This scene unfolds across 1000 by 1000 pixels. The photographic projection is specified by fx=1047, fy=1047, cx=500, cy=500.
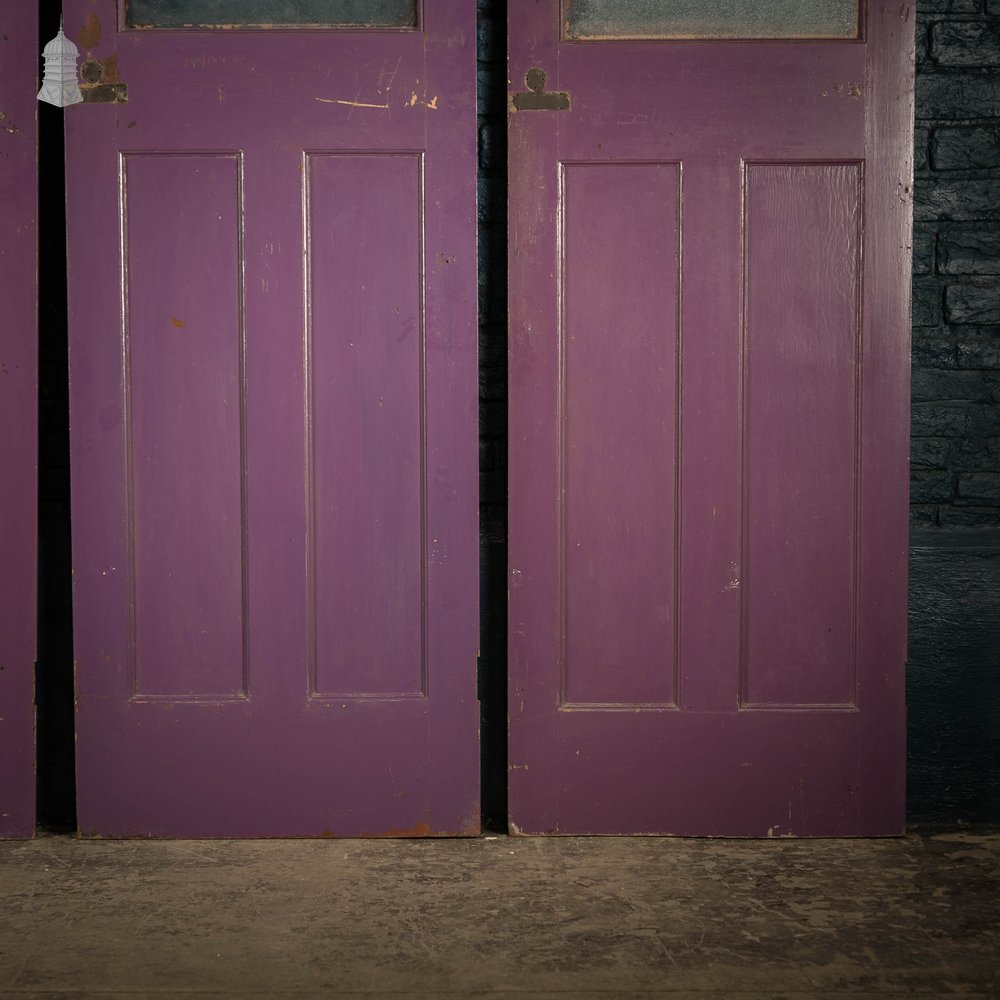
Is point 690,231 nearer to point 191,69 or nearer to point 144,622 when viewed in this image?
point 191,69

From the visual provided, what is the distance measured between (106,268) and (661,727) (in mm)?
1797

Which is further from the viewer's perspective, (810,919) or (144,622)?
(144,622)

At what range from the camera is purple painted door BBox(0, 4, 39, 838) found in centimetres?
256

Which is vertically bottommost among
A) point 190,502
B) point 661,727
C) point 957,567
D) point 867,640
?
point 661,727

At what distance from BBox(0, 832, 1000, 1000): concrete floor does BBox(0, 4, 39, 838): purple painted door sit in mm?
239

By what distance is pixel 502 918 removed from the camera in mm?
2252

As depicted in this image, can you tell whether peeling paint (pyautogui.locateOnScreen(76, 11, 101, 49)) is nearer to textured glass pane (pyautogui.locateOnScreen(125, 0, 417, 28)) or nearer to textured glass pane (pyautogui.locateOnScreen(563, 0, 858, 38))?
textured glass pane (pyautogui.locateOnScreen(125, 0, 417, 28))

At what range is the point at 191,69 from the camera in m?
2.56

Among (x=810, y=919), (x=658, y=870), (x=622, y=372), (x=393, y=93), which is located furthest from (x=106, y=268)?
(x=810, y=919)

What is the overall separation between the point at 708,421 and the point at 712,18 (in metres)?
0.99

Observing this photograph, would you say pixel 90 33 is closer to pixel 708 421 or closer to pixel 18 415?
pixel 18 415

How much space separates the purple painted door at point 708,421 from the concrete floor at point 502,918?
0.61 feet

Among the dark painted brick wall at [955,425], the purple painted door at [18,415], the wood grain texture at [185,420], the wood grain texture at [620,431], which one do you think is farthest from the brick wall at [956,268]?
the purple painted door at [18,415]

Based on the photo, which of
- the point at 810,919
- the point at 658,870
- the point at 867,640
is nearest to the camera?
the point at 810,919
